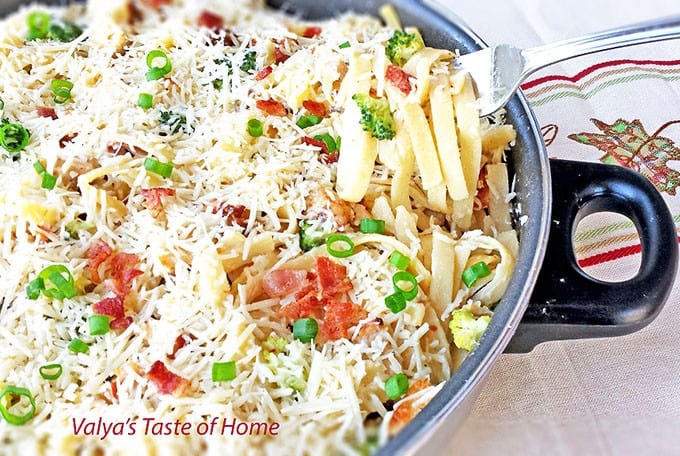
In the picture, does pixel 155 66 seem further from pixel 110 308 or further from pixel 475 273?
pixel 475 273

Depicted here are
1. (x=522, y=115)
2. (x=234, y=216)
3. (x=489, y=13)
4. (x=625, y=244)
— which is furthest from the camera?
(x=489, y=13)

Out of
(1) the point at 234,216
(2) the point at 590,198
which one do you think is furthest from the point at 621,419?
(1) the point at 234,216

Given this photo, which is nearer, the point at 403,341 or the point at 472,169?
the point at 403,341

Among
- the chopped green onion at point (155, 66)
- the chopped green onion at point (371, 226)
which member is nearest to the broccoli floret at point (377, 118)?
the chopped green onion at point (371, 226)

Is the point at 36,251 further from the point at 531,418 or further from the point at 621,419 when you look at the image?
the point at 621,419

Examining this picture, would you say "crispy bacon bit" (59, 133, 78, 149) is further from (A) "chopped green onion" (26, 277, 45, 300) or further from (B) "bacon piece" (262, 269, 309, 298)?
(B) "bacon piece" (262, 269, 309, 298)

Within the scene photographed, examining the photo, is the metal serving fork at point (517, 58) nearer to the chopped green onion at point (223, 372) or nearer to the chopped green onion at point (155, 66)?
the chopped green onion at point (155, 66)

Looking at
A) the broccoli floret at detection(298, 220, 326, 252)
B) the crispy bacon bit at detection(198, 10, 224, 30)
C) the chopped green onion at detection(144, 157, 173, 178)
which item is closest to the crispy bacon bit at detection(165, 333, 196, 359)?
the broccoli floret at detection(298, 220, 326, 252)
